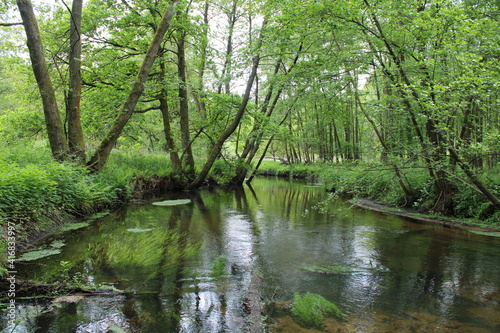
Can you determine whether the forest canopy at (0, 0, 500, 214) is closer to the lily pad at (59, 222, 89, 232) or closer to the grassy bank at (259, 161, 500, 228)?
the grassy bank at (259, 161, 500, 228)

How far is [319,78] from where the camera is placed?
26.4 feet

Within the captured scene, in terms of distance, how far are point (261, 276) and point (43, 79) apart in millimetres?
8010

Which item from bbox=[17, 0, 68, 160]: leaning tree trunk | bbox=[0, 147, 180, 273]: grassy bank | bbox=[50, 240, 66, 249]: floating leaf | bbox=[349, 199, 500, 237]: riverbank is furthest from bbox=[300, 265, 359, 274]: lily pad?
bbox=[17, 0, 68, 160]: leaning tree trunk

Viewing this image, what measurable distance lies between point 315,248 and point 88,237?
15.8 feet

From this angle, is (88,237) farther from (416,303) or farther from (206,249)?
(416,303)

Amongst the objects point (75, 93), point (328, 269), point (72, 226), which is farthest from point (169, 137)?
point (328, 269)

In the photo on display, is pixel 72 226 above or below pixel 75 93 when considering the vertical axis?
below

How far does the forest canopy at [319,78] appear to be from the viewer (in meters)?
5.91

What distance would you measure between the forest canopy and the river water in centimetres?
202

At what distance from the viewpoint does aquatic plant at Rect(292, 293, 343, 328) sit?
3.16 metres

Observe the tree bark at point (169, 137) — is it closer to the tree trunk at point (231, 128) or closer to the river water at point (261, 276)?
the tree trunk at point (231, 128)

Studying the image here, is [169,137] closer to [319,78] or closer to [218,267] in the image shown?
[319,78]

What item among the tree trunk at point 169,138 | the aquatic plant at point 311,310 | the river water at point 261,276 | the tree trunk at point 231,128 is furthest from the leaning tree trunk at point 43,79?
the aquatic plant at point 311,310

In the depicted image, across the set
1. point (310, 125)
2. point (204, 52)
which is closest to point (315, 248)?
point (204, 52)
